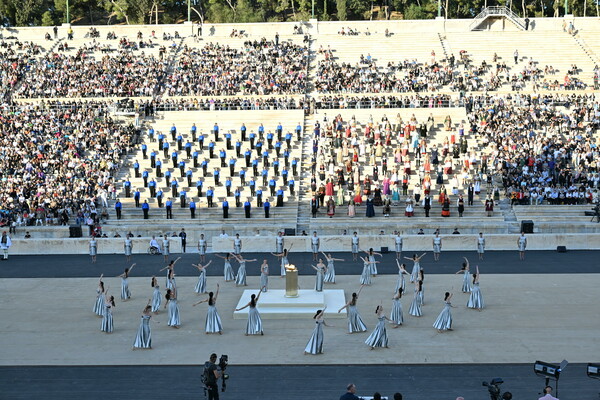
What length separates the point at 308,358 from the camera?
19328 mm

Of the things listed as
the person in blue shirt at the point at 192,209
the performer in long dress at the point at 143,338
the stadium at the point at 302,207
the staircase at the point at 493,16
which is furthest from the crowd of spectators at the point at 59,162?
the staircase at the point at 493,16

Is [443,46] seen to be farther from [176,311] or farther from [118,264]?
[176,311]

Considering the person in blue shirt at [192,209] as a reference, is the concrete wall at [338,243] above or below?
below

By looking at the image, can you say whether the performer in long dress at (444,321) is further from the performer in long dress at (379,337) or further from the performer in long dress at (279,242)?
the performer in long dress at (279,242)

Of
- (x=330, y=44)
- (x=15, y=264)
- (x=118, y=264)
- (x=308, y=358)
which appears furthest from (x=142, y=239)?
(x=330, y=44)

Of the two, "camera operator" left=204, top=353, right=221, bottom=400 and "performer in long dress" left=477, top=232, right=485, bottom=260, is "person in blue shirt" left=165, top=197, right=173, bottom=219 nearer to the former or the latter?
"performer in long dress" left=477, top=232, right=485, bottom=260

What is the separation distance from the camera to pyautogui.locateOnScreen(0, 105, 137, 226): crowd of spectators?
38.0 meters

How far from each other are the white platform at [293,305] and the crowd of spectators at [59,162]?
1459 cm

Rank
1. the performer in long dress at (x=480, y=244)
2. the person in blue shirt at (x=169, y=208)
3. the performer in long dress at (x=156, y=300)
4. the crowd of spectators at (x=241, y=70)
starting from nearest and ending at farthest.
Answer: the performer in long dress at (x=156, y=300) < the performer in long dress at (x=480, y=244) < the person in blue shirt at (x=169, y=208) < the crowd of spectators at (x=241, y=70)

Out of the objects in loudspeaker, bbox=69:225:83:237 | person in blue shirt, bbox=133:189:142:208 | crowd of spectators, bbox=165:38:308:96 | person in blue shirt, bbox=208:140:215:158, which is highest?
crowd of spectators, bbox=165:38:308:96

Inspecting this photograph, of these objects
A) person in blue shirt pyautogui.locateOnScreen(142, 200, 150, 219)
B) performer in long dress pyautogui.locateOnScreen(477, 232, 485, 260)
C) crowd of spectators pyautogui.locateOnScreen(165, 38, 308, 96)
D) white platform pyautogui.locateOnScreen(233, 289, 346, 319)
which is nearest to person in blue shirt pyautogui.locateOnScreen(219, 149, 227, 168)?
person in blue shirt pyautogui.locateOnScreen(142, 200, 150, 219)

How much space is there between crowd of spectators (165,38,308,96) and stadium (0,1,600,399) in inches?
8.0

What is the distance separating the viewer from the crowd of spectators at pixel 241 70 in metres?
54.3

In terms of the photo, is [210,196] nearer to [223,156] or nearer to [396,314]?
[223,156]
